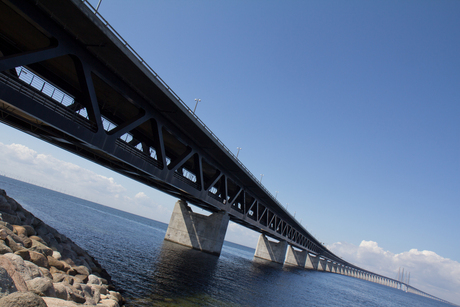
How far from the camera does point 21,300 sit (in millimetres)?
6129

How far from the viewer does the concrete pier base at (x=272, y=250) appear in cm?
7850

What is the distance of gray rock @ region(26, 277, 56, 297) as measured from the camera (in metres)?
8.45

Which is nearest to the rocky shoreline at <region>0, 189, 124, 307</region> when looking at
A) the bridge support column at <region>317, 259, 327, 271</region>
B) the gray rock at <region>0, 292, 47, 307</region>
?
the gray rock at <region>0, 292, 47, 307</region>

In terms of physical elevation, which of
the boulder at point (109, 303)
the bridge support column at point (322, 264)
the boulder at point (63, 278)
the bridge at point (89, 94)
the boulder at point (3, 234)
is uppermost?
the bridge at point (89, 94)

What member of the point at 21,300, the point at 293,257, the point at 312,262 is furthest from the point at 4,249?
the point at 312,262

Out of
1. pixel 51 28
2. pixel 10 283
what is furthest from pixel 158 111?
pixel 10 283

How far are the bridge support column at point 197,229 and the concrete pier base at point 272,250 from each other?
3888cm

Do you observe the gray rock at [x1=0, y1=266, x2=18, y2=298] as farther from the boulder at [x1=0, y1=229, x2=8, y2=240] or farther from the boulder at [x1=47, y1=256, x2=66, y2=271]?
the boulder at [x1=47, y1=256, x2=66, y2=271]

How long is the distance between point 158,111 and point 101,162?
10386mm

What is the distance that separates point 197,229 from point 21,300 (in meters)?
39.5

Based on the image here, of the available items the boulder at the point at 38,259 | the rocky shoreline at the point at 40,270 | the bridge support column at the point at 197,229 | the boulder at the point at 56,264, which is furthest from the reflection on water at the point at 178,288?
the bridge support column at the point at 197,229

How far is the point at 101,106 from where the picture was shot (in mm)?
25312

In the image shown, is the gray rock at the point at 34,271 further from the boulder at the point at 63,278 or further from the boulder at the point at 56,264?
the boulder at the point at 56,264

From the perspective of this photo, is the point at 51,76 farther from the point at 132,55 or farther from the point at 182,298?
the point at 182,298
